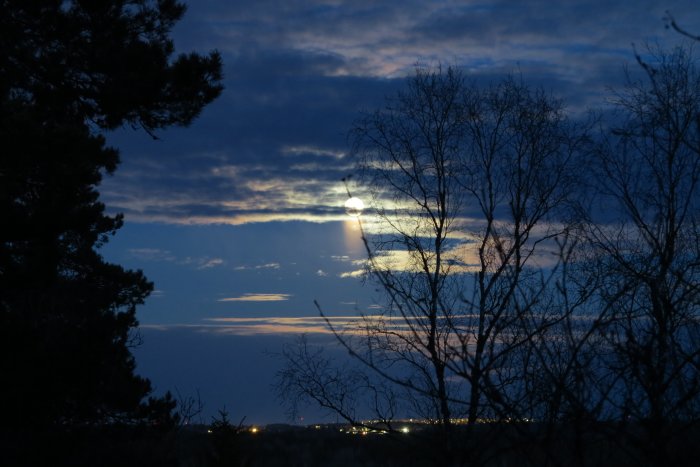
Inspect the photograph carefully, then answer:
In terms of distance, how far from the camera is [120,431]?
14758mm

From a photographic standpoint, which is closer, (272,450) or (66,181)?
(66,181)

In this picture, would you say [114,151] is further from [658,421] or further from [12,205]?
[658,421]

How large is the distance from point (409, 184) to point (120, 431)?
799cm

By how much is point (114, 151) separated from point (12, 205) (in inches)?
78.5

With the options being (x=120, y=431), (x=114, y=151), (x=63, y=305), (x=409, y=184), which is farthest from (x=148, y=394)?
(x=409, y=184)

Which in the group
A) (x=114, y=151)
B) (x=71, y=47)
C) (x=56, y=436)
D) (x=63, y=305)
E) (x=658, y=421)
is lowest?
(x=56, y=436)

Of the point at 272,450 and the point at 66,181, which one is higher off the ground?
the point at 66,181

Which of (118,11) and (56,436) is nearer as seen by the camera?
(118,11)

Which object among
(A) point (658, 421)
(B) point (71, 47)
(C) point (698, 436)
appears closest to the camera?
(A) point (658, 421)

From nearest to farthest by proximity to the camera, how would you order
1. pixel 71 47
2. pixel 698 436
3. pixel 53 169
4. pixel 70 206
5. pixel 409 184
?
1. pixel 698 436
2. pixel 71 47
3. pixel 53 169
4. pixel 70 206
5. pixel 409 184

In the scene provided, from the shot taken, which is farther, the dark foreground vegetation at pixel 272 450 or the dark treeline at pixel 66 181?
the dark treeline at pixel 66 181

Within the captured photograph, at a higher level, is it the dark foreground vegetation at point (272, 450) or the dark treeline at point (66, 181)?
the dark treeline at point (66, 181)

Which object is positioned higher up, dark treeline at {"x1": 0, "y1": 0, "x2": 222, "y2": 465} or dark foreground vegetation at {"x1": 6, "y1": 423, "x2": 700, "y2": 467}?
dark treeline at {"x1": 0, "y1": 0, "x2": 222, "y2": 465}

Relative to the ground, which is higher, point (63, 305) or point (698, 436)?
point (63, 305)
